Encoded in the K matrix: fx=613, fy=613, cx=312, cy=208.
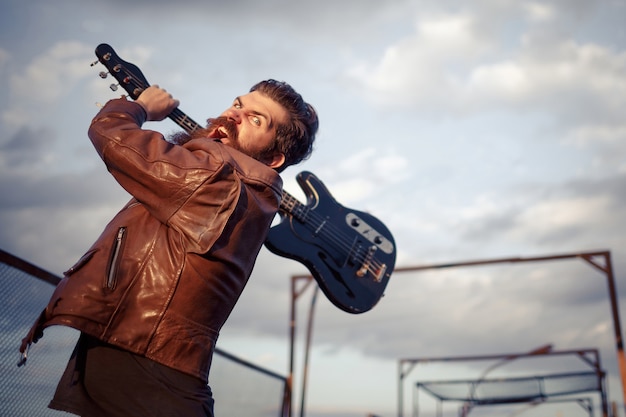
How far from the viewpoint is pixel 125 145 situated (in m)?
1.80

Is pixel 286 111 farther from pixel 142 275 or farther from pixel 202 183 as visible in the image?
pixel 142 275

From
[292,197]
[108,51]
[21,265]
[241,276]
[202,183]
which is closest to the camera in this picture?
[202,183]

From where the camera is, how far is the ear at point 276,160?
247cm

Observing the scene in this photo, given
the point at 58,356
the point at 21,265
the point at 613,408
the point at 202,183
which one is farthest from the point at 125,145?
the point at 613,408

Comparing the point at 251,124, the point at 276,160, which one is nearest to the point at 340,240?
the point at 276,160

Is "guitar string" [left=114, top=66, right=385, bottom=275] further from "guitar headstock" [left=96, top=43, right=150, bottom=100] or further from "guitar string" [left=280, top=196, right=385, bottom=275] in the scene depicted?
"guitar headstock" [left=96, top=43, right=150, bottom=100]

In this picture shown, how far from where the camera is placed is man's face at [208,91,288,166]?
2.32 metres

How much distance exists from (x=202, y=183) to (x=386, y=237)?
215cm

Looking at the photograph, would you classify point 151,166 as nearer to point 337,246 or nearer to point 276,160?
point 276,160

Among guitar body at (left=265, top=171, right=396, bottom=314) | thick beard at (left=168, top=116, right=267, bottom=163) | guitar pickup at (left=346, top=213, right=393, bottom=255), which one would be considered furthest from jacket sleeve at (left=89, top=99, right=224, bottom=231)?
guitar pickup at (left=346, top=213, right=393, bottom=255)

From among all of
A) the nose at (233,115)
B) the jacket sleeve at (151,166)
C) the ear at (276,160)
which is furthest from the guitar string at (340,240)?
the jacket sleeve at (151,166)

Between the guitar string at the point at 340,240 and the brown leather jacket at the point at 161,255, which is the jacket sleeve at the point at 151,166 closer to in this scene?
the brown leather jacket at the point at 161,255

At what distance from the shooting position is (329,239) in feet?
12.0

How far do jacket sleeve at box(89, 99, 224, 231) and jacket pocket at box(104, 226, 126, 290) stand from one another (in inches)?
4.4
